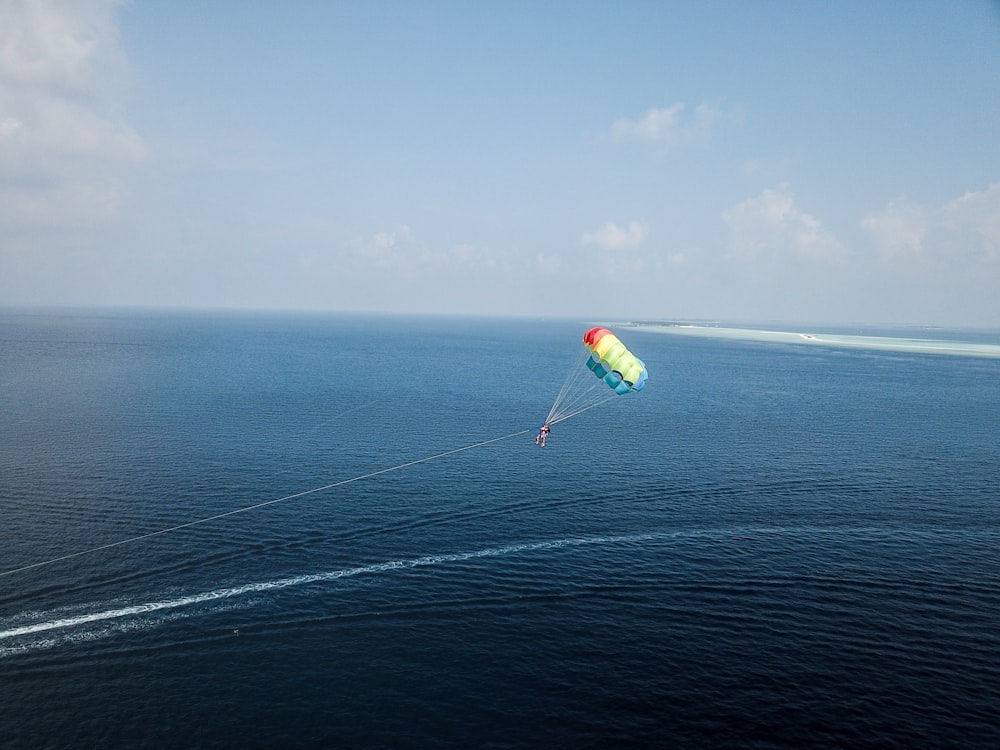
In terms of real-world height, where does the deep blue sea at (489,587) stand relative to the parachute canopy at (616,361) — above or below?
below

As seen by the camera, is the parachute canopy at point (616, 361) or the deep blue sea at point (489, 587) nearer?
the deep blue sea at point (489, 587)

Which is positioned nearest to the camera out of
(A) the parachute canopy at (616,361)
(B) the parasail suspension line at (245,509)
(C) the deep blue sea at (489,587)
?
(C) the deep blue sea at (489,587)

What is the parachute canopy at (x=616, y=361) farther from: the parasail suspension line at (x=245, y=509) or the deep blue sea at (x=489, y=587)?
the parasail suspension line at (x=245, y=509)

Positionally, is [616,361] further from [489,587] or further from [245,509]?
[245,509]

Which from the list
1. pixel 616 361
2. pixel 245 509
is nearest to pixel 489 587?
pixel 616 361

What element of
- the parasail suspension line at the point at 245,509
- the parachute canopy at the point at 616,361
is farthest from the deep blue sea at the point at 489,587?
the parachute canopy at the point at 616,361

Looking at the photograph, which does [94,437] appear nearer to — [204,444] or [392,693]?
[204,444]

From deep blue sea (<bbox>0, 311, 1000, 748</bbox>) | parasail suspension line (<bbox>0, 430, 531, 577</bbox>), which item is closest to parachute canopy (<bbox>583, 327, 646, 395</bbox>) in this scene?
deep blue sea (<bbox>0, 311, 1000, 748</bbox>)

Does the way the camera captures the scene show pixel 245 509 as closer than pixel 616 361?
No

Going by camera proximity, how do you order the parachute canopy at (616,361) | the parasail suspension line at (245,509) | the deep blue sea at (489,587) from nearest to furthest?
the deep blue sea at (489,587)
the parasail suspension line at (245,509)
the parachute canopy at (616,361)
